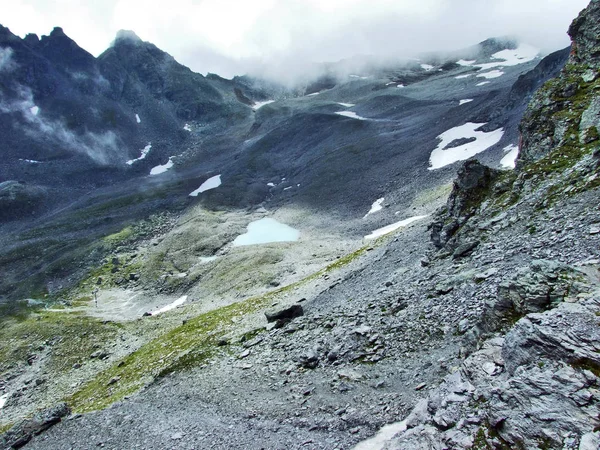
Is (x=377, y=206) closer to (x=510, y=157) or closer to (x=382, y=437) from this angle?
(x=510, y=157)

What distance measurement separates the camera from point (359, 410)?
59.5 feet

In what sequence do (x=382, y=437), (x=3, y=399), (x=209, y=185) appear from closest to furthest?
(x=382, y=437)
(x=3, y=399)
(x=209, y=185)

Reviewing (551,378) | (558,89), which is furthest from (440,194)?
(551,378)

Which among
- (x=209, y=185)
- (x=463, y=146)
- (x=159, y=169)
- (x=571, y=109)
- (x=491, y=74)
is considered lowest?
(x=463, y=146)

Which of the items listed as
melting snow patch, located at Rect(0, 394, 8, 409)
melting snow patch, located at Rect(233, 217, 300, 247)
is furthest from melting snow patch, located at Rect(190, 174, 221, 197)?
melting snow patch, located at Rect(0, 394, 8, 409)

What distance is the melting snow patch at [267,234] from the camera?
9025 centimetres

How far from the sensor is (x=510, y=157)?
72500 millimetres

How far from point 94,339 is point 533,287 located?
58.4m

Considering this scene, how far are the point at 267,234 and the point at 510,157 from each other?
52720 mm

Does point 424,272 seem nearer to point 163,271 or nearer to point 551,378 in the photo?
point 551,378

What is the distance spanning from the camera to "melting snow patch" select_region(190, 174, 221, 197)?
A: 137m

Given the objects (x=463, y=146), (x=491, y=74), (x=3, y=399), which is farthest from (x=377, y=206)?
(x=491, y=74)

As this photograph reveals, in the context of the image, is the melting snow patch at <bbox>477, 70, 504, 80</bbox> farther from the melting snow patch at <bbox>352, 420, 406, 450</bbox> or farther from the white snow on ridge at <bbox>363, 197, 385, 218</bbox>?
the melting snow patch at <bbox>352, 420, 406, 450</bbox>

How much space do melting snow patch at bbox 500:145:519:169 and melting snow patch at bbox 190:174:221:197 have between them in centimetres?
9224
